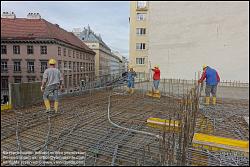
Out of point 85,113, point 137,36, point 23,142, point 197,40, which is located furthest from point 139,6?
point 23,142

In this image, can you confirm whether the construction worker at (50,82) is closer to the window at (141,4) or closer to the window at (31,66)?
the window at (141,4)

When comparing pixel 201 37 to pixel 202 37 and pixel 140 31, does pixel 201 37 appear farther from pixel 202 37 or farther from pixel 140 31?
pixel 140 31

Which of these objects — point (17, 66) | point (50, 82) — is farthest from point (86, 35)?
point (50, 82)

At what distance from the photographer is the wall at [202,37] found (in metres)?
9.62

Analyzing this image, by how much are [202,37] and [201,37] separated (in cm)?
5

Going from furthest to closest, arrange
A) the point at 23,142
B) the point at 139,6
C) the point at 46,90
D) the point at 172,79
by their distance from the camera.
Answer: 1. the point at 139,6
2. the point at 172,79
3. the point at 46,90
4. the point at 23,142

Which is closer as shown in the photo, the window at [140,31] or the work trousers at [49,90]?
the work trousers at [49,90]

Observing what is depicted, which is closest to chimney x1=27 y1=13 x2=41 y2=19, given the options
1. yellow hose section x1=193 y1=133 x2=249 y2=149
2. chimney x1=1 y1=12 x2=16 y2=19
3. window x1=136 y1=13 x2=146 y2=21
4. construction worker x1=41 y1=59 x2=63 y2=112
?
chimney x1=1 y1=12 x2=16 y2=19

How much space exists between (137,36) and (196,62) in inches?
664

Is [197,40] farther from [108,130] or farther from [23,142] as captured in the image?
[23,142]

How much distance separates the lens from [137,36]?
87.8ft

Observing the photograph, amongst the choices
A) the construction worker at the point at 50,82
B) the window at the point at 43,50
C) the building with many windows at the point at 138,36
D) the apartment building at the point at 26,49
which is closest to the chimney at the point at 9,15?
the apartment building at the point at 26,49

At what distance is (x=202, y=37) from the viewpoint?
10383 millimetres

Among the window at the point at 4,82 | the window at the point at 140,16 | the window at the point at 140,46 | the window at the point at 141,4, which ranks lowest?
the window at the point at 4,82
